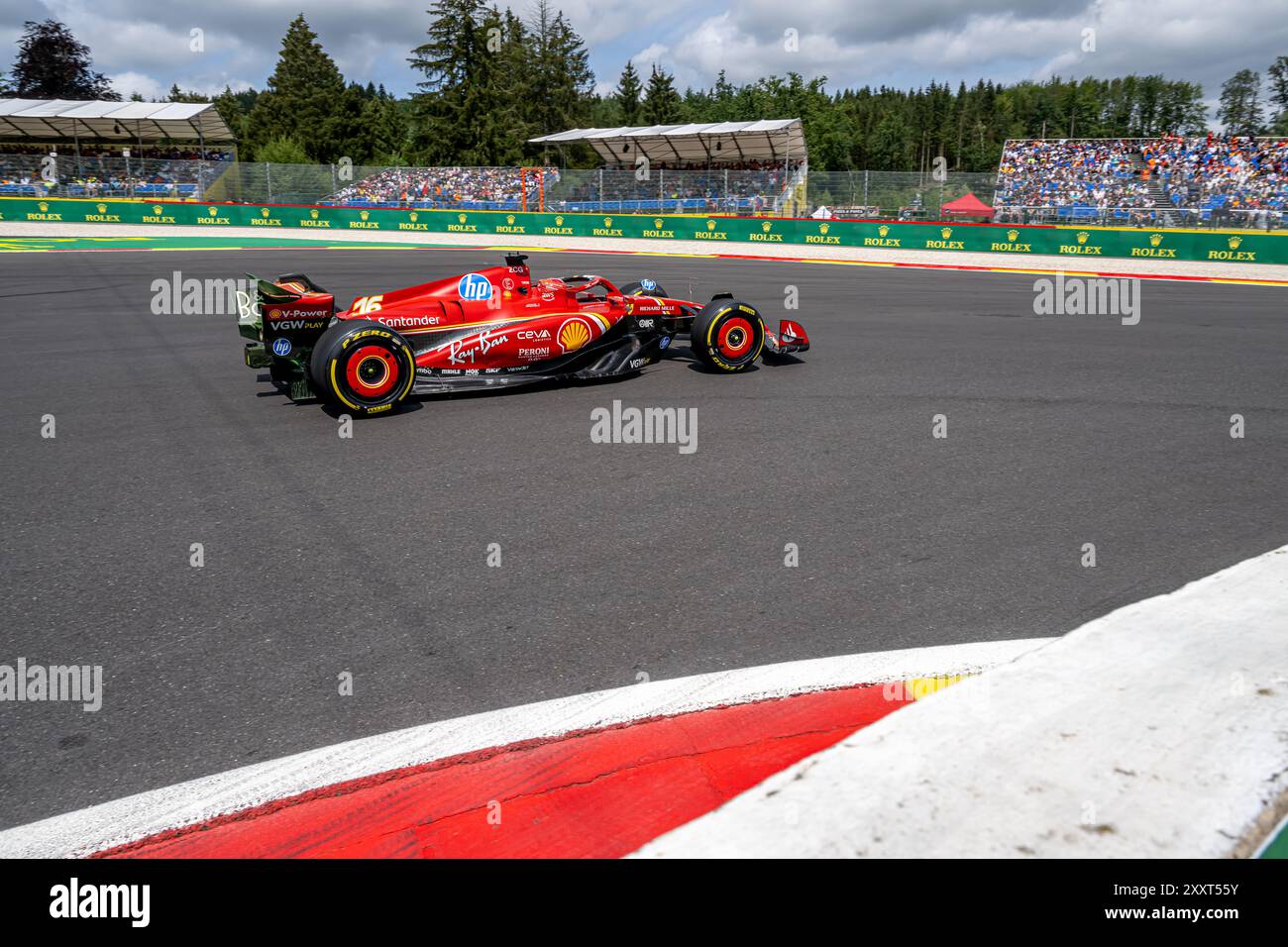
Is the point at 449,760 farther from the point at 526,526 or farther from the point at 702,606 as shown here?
the point at 526,526

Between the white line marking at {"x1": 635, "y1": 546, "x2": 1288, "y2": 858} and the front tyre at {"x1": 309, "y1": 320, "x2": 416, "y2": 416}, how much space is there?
576 cm

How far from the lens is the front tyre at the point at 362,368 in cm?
720

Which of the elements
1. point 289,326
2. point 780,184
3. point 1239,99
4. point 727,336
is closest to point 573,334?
point 727,336

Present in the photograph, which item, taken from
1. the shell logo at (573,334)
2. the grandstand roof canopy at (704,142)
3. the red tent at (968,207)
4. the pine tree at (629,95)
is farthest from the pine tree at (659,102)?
the shell logo at (573,334)

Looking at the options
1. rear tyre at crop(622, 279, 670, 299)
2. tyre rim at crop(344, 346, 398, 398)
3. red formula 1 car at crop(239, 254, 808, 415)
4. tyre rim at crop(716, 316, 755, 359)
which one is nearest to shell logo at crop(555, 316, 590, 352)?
red formula 1 car at crop(239, 254, 808, 415)

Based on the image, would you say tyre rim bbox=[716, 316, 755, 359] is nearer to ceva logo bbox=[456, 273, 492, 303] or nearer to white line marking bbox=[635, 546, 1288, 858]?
ceva logo bbox=[456, 273, 492, 303]

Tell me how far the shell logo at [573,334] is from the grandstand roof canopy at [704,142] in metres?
36.9

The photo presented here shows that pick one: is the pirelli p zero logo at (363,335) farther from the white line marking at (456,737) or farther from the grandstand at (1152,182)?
the grandstand at (1152,182)

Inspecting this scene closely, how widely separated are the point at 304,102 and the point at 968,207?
62878 mm

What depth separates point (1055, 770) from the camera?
2.25 meters

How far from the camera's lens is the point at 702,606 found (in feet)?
13.3

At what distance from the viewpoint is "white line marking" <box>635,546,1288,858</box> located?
1.99 meters

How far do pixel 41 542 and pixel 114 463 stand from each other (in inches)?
60.7

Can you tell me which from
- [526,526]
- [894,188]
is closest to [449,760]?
[526,526]
